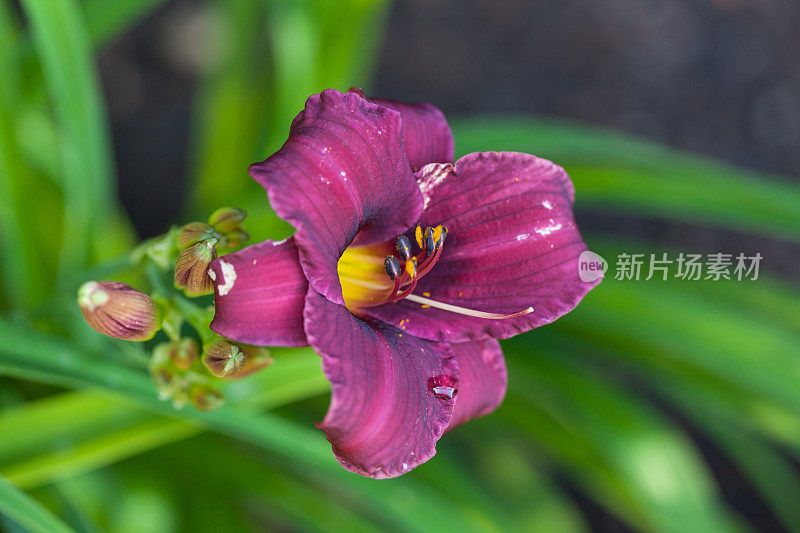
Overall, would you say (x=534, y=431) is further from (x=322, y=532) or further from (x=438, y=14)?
(x=438, y=14)

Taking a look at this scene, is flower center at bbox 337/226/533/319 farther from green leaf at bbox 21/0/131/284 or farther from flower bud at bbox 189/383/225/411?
green leaf at bbox 21/0/131/284

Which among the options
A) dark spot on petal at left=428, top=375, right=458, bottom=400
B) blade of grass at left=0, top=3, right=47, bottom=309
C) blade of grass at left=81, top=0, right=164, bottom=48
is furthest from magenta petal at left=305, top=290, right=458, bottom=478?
blade of grass at left=81, top=0, right=164, bottom=48

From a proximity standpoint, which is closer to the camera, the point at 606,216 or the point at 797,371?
the point at 797,371

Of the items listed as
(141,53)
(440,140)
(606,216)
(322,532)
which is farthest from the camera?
(606,216)

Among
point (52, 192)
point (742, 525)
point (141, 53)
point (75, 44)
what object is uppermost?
point (75, 44)

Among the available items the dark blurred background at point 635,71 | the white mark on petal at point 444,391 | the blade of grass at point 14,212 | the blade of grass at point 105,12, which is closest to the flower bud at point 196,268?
the white mark on petal at point 444,391

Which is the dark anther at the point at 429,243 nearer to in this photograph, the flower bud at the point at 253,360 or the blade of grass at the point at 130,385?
the flower bud at the point at 253,360

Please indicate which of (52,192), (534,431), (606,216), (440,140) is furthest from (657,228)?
(52,192)

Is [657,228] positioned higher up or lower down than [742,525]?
higher up
